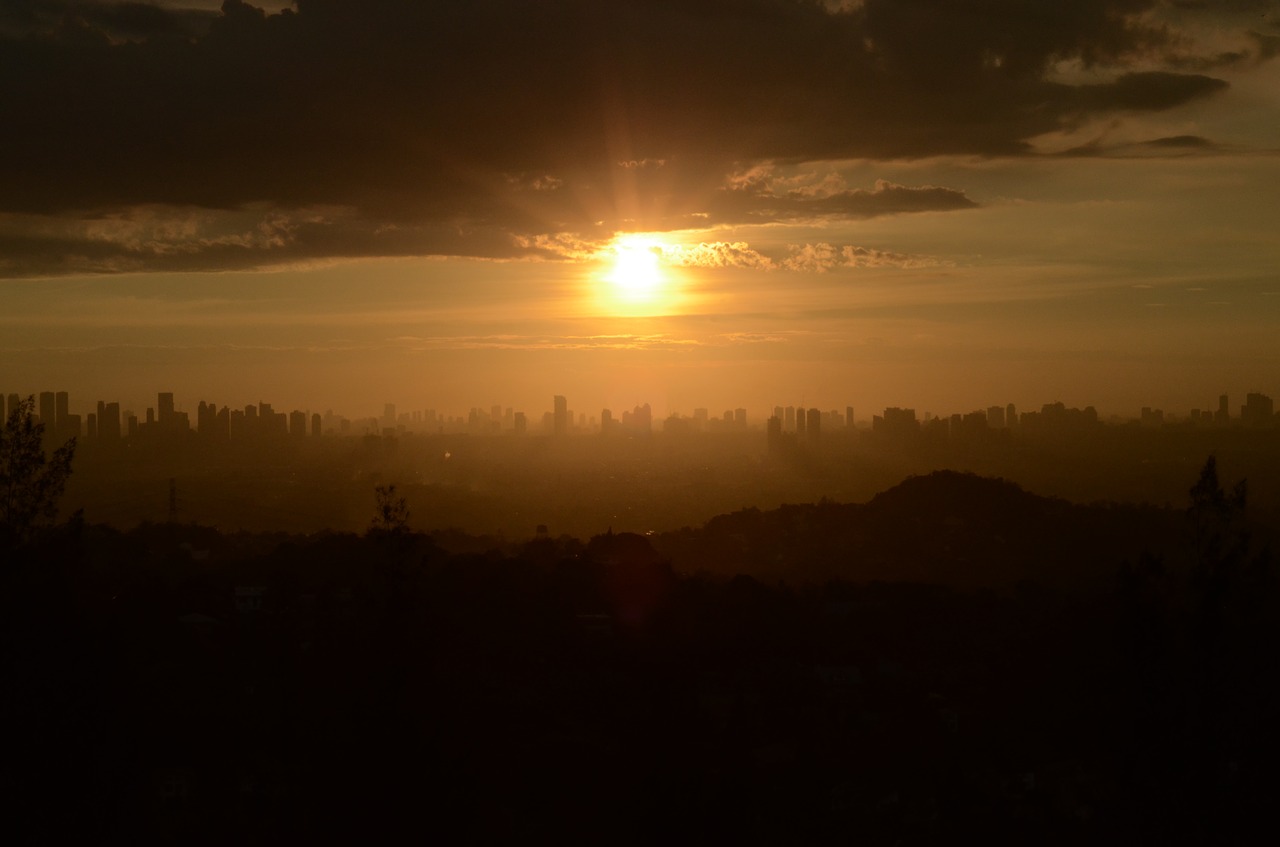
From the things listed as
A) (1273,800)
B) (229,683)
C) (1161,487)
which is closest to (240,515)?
(229,683)

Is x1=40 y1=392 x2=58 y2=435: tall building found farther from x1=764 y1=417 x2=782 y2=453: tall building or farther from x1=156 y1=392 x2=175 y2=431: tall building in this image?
x1=764 y1=417 x2=782 y2=453: tall building

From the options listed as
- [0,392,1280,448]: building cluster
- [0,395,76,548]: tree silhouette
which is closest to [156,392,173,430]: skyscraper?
[0,392,1280,448]: building cluster

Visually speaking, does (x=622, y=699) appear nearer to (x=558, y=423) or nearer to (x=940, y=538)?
(x=940, y=538)

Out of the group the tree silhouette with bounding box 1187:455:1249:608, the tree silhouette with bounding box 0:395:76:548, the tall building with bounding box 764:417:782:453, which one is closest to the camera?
the tree silhouette with bounding box 0:395:76:548

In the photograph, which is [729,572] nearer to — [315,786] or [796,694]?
[796,694]

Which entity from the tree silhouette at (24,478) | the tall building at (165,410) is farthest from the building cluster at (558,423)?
the tree silhouette at (24,478)

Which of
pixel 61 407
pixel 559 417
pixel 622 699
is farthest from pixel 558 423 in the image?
pixel 622 699
